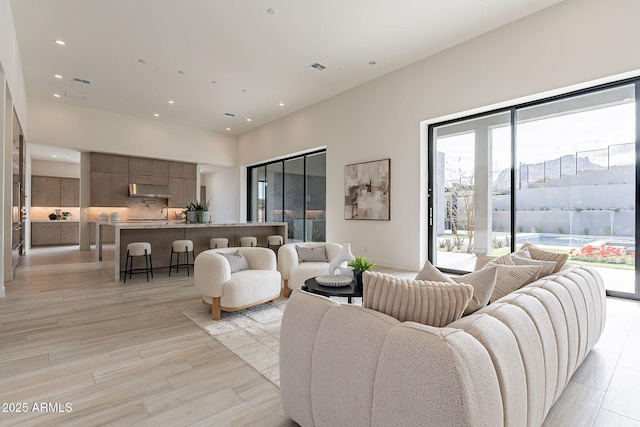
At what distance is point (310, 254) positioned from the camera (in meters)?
4.54

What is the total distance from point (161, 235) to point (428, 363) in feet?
20.1

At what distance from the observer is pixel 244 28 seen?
186 inches

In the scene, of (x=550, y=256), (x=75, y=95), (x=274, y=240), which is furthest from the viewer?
(x=75, y=95)

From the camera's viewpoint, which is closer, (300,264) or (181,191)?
(300,264)

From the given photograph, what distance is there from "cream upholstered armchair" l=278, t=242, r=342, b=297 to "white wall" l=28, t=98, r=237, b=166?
7.02 meters

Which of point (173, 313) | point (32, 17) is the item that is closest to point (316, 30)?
point (32, 17)

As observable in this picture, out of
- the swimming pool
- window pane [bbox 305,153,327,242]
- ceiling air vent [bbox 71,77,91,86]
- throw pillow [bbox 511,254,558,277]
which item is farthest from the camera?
window pane [bbox 305,153,327,242]

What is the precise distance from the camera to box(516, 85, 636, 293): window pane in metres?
4.05

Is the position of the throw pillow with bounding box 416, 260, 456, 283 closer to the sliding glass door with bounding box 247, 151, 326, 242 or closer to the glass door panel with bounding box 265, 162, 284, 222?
the sliding glass door with bounding box 247, 151, 326, 242

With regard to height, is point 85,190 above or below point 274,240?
above

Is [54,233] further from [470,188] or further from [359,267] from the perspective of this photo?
[470,188]

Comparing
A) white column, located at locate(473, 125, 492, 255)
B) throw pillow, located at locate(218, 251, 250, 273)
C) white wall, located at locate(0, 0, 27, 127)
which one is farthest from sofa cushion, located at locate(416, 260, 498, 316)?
white wall, located at locate(0, 0, 27, 127)

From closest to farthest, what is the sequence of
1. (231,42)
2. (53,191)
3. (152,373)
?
(152,373) → (231,42) → (53,191)

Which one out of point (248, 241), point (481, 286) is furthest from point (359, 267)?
point (248, 241)
